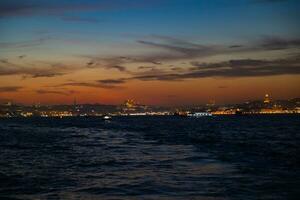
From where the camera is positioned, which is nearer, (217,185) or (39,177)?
(217,185)

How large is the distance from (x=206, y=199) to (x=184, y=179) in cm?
524

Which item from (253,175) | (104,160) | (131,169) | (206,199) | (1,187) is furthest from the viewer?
(104,160)

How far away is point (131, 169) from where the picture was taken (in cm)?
2691

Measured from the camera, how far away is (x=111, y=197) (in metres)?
17.7

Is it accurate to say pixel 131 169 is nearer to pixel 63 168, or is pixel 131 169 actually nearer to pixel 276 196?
pixel 63 168

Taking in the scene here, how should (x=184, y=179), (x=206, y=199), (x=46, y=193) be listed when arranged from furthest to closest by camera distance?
1. (x=184, y=179)
2. (x=46, y=193)
3. (x=206, y=199)

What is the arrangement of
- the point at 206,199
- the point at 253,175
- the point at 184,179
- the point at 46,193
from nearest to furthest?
the point at 206,199 → the point at 46,193 → the point at 184,179 → the point at 253,175

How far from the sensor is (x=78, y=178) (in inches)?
896

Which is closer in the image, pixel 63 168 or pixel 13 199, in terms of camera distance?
pixel 13 199

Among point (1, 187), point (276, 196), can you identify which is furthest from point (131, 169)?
point (276, 196)

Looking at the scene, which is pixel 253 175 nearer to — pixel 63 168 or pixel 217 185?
pixel 217 185

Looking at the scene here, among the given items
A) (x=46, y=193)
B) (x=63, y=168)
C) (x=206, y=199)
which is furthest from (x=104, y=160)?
(x=206, y=199)

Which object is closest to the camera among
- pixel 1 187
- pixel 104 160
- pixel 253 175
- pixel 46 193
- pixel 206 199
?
pixel 206 199

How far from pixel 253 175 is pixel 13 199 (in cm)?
1287
